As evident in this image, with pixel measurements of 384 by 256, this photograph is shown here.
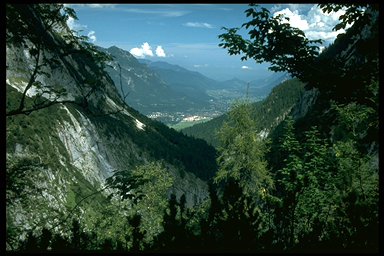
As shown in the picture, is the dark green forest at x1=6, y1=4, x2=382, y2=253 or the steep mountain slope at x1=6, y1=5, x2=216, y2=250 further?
the steep mountain slope at x1=6, y1=5, x2=216, y2=250

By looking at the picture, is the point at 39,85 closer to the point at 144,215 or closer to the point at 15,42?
the point at 15,42

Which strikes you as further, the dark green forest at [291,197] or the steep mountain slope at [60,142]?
the steep mountain slope at [60,142]

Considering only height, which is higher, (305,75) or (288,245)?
(305,75)

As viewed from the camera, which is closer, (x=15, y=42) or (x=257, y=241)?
(x=257, y=241)

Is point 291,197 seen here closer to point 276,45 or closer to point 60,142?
point 276,45

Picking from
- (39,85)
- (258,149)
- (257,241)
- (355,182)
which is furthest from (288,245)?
(258,149)

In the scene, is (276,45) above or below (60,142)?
above

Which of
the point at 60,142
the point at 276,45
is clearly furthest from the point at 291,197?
the point at 60,142

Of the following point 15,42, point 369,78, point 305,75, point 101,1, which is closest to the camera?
point 101,1
